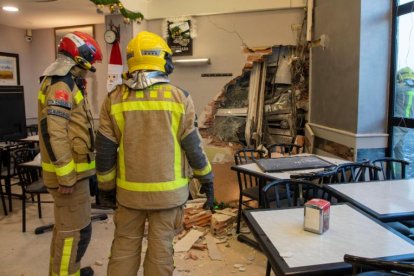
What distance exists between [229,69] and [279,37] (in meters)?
0.78

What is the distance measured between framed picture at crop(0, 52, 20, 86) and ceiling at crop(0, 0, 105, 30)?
520 mm

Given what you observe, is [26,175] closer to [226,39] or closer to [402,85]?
[226,39]

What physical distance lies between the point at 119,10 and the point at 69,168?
3011 mm

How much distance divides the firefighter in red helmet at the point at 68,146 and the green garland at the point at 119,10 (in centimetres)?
204

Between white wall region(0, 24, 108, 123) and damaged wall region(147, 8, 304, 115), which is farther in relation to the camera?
white wall region(0, 24, 108, 123)

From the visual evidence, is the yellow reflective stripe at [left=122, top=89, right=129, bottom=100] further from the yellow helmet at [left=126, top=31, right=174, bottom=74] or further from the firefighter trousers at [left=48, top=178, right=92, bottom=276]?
the firefighter trousers at [left=48, top=178, right=92, bottom=276]

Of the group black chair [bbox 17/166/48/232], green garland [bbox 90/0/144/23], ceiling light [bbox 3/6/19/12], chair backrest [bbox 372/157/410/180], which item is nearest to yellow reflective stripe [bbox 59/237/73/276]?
black chair [bbox 17/166/48/232]

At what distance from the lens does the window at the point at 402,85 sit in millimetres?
3221

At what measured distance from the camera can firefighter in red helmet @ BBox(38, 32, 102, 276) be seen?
2016 millimetres

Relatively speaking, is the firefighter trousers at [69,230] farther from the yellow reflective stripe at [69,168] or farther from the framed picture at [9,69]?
the framed picture at [9,69]

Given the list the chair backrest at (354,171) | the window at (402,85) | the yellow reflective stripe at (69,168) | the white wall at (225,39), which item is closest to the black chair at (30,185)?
the yellow reflective stripe at (69,168)

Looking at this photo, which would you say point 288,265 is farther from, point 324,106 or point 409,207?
point 324,106

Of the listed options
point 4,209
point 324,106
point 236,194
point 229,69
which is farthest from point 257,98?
point 4,209

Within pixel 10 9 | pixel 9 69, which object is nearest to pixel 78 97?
pixel 10 9
